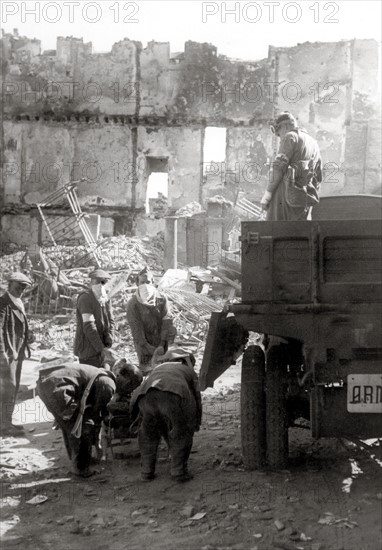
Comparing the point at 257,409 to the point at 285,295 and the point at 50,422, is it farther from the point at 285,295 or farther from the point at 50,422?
the point at 50,422

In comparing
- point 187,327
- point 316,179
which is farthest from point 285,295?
point 187,327

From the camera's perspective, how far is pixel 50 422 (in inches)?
319

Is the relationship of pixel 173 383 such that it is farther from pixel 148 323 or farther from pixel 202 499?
pixel 148 323

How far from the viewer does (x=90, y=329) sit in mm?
7848

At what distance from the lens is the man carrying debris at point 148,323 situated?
7.84 m

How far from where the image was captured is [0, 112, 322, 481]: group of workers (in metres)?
5.73

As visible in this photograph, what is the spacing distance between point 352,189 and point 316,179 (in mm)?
22330

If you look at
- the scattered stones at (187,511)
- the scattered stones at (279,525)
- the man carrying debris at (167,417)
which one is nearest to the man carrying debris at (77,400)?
the man carrying debris at (167,417)

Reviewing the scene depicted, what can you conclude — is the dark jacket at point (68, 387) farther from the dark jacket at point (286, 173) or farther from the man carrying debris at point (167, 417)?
the dark jacket at point (286, 173)

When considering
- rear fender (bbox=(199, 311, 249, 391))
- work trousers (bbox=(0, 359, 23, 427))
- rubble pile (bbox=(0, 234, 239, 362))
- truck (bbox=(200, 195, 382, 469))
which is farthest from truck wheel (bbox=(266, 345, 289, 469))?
rubble pile (bbox=(0, 234, 239, 362))

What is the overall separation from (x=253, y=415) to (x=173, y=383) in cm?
75

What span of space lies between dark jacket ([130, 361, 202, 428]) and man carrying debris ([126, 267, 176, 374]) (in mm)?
1735

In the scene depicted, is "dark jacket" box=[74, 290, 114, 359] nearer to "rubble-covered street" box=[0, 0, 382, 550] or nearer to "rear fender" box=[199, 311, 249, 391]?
"rubble-covered street" box=[0, 0, 382, 550]

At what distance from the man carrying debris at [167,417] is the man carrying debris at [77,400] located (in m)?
0.38
